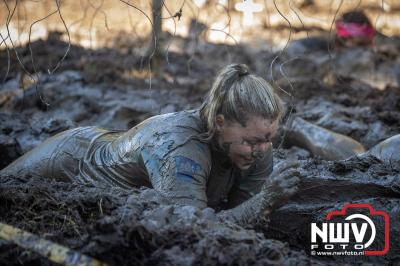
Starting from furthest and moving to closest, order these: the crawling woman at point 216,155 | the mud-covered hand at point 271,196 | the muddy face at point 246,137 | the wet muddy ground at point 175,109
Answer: the muddy face at point 246,137 → the crawling woman at point 216,155 → the mud-covered hand at point 271,196 → the wet muddy ground at point 175,109

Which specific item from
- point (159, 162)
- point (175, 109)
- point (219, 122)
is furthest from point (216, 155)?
point (175, 109)

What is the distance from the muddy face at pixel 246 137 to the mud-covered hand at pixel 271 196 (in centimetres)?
26

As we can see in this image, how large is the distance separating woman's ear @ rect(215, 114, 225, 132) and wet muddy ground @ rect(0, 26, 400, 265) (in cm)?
52

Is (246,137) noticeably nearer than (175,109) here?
Yes

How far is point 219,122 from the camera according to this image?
3.66 meters

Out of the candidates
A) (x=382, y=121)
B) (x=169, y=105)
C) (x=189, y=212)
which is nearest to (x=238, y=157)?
(x=189, y=212)

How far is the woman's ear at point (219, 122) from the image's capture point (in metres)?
3.64

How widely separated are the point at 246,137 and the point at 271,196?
404mm

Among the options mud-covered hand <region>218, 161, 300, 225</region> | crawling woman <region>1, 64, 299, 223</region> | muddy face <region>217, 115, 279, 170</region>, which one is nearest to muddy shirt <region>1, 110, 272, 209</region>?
crawling woman <region>1, 64, 299, 223</region>

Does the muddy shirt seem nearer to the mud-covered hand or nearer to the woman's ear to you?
the woman's ear

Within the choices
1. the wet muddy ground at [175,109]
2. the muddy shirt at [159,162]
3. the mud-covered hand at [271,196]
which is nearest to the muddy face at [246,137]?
the muddy shirt at [159,162]

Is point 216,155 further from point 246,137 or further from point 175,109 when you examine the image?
point 175,109

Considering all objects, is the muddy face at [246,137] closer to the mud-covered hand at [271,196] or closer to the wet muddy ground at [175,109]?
the mud-covered hand at [271,196]

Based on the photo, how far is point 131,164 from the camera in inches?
152
